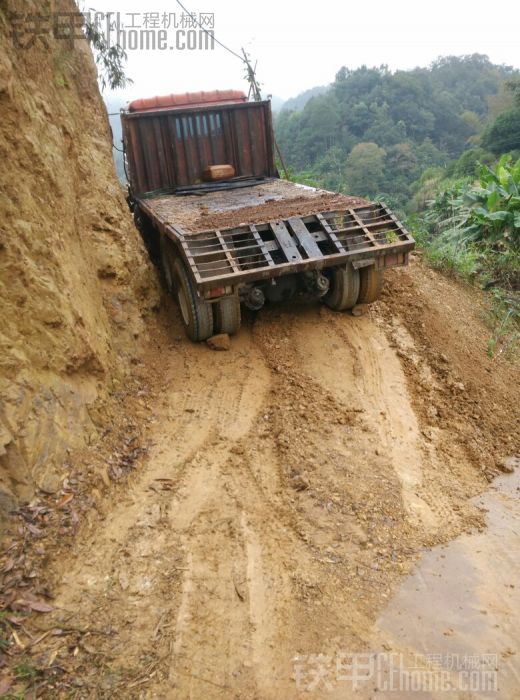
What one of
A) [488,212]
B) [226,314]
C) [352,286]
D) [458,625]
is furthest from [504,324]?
[458,625]

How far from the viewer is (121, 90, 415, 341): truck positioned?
16.5ft

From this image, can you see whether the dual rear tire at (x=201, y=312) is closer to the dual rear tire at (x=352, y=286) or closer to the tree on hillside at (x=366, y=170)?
the dual rear tire at (x=352, y=286)

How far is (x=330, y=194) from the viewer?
6531mm

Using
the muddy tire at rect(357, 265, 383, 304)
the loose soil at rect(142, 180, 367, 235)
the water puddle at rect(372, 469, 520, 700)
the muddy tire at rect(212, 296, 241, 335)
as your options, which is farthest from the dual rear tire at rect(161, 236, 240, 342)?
the water puddle at rect(372, 469, 520, 700)

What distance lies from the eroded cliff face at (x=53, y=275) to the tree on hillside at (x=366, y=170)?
92.8 ft

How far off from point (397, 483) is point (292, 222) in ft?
9.25

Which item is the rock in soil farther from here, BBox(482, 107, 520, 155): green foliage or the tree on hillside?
the tree on hillside

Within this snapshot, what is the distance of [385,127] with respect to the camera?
137ft

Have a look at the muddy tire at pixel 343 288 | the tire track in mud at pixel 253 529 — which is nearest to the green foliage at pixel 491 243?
the muddy tire at pixel 343 288

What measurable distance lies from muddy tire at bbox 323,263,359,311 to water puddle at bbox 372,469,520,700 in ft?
9.89

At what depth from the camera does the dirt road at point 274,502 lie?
2730mm

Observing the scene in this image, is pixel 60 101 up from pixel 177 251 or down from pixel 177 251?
up

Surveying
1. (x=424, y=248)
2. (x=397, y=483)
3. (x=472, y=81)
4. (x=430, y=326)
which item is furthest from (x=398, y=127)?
(x=397, y=483)

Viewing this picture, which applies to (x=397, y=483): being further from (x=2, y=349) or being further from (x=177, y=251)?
(x=177, y=251)
